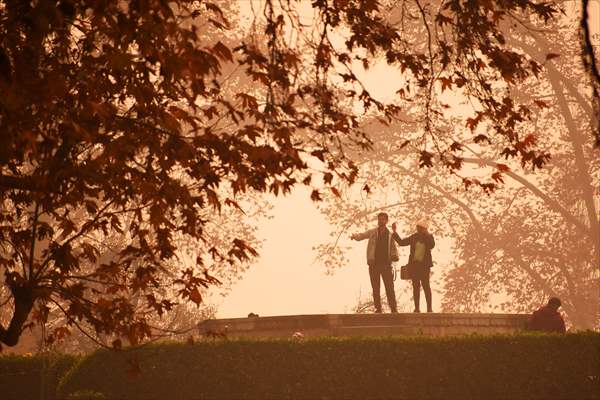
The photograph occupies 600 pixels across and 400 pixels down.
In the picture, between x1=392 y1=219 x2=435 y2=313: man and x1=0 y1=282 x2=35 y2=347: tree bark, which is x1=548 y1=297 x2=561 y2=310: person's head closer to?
x1=392 y1=219 x2=435 y2=313: man

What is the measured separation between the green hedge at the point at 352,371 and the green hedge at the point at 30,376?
961 millimetres

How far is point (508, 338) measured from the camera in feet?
49.3

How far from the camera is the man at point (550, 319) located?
57.9 feet

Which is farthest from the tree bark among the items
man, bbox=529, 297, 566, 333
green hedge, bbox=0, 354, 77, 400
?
man, bbox=529, 297, 566, 333

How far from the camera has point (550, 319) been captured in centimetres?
1780

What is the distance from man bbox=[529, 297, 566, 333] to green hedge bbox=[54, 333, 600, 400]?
8.73 feet

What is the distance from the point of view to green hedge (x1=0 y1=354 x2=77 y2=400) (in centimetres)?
1566

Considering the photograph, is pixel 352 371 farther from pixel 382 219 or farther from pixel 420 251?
pixel 420 251

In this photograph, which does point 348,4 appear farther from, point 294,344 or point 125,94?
point 294,344

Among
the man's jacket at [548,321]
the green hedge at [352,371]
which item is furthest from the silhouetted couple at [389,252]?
the green hedge at [352,371]

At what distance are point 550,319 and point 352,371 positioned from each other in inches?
204

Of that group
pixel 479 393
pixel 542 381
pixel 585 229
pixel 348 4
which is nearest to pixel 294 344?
pixel 479 393

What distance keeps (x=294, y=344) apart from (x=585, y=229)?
16.9 m

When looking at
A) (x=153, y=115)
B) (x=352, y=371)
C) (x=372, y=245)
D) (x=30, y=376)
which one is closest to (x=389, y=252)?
(x=372, y=245)
